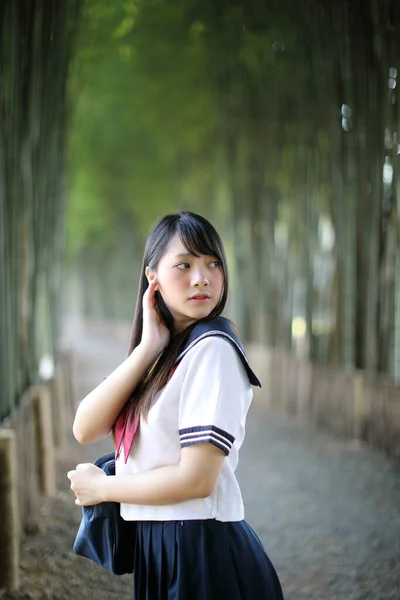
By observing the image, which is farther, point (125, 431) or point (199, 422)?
point (125, 431)

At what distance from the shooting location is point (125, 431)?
99 cm

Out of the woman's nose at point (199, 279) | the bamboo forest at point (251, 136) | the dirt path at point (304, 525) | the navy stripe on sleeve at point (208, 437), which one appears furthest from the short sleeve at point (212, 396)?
the bamboo forest at point (251, 136)

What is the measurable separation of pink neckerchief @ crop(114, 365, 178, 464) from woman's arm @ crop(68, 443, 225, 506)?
40 mm

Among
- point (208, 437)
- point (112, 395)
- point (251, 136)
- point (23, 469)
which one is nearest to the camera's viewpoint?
point (208, 437)

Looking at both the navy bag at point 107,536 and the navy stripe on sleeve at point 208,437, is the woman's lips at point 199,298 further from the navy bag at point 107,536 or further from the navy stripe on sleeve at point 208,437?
the navy bag at point 107,536

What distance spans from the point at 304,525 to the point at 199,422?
1.96 m

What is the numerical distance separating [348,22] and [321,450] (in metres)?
2.11

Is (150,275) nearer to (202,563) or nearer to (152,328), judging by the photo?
(152,328)

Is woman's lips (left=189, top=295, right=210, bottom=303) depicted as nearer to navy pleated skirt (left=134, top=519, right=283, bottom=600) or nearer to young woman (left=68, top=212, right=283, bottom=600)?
young woman (left=68, top=212, right=283, bottom=600)

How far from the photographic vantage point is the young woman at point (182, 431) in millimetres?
894

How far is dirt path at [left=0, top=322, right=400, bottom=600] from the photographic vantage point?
2111 mm

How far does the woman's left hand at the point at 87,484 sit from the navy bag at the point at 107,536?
2 cm

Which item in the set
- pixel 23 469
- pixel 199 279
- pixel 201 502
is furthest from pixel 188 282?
pixel 23 469

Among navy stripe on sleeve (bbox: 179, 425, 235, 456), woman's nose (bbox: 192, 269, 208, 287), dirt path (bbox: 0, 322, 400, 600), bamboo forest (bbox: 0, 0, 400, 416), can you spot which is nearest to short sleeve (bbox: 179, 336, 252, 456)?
navy stripe on sleeve (bbox: 179, 425, 235, 456)
